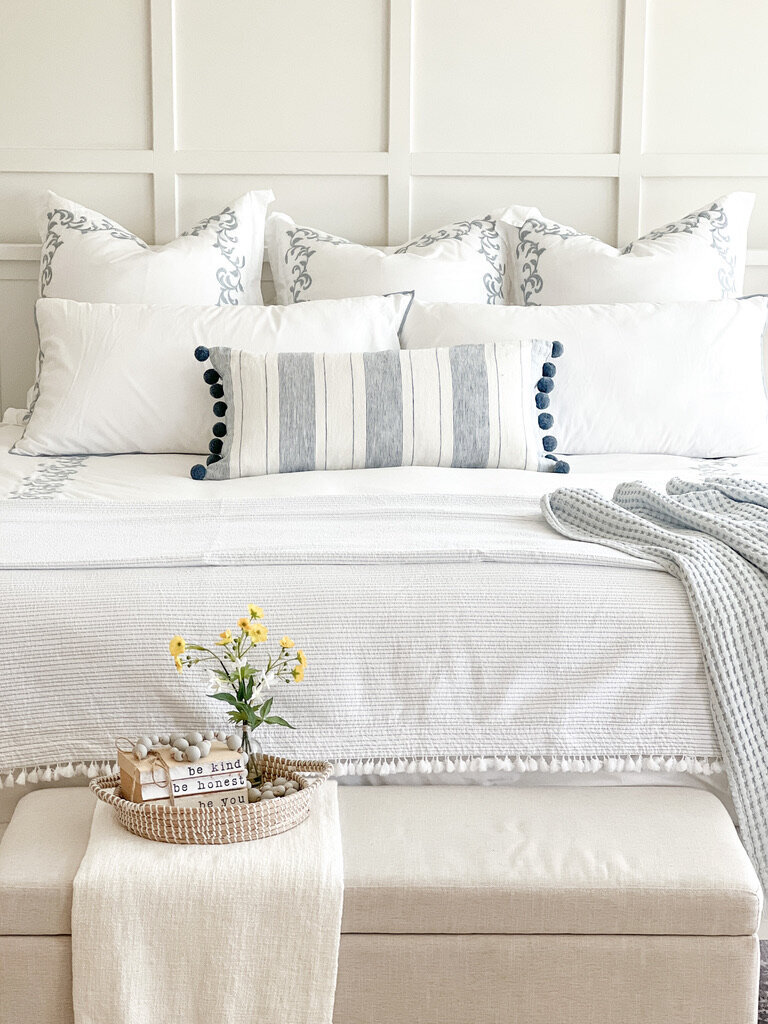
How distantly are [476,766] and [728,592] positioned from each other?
16.2 inches

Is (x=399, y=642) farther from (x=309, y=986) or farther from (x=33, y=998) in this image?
(x=33, y=998)

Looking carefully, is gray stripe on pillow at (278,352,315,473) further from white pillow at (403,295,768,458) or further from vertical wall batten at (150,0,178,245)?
vertical wall batten at (150,0,178,245)

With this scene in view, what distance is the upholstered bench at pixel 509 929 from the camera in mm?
1229

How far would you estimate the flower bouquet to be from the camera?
131cm

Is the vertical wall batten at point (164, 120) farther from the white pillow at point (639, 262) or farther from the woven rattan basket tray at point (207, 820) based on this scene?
the woven rattan basket tray at point (207, 820)

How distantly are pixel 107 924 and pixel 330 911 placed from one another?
240mm

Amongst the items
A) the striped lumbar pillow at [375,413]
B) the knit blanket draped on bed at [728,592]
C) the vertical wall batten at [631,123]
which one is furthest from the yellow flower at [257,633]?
the vertical wall batten at [631,123]

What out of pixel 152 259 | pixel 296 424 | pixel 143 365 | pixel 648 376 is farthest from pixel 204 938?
pixel 152 259

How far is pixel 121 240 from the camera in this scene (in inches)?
109

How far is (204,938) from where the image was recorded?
1.21m

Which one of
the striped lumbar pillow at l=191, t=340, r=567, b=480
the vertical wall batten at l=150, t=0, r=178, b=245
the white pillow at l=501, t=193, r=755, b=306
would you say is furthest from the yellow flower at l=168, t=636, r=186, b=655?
the vertical wall batten at l=150, t=0, r=178, b=245

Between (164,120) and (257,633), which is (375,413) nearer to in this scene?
(257,633)

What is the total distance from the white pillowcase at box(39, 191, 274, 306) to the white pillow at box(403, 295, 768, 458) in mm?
592

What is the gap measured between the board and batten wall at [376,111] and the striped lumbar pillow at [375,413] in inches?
35.9
